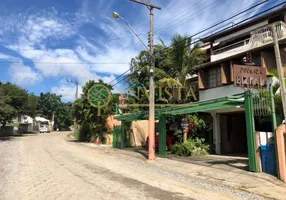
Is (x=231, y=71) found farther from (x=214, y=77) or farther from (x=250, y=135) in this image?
(x=250, y=135)

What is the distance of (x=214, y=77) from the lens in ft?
64.3

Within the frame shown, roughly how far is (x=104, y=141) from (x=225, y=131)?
16180mm

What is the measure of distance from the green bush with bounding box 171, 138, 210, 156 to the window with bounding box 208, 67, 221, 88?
3925 millimetres

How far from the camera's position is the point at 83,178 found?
10039 millimetres

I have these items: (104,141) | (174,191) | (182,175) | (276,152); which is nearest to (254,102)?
(276,152)

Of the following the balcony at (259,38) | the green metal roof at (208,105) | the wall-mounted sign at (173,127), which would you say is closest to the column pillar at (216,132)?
the wall-mounted sign at (173,127)

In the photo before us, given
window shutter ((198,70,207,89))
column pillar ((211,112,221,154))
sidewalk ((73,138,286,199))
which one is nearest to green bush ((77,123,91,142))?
window shutter ((198,70,207,89))

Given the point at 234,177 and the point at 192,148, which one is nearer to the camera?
the point at 234,177

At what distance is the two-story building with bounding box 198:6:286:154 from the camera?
16969mm

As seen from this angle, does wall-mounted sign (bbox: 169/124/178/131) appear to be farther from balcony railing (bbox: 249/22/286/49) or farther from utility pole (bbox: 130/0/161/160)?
balcony railing (bbox: 249/22/286/49)

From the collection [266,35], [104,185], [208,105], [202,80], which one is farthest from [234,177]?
[266,35]

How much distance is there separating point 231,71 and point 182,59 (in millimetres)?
3489

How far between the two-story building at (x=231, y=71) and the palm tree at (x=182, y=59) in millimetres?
756

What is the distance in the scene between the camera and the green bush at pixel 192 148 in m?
17.8
